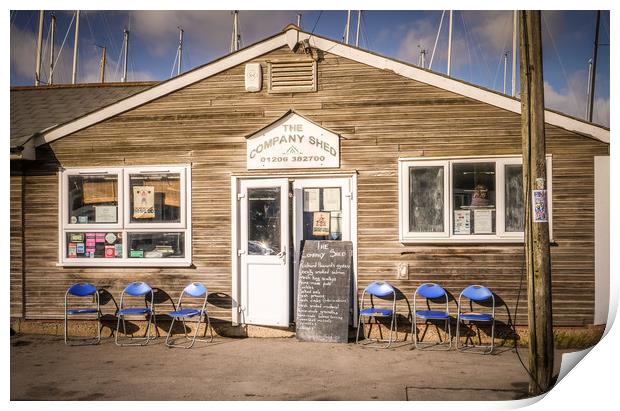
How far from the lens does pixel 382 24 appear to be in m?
7.20

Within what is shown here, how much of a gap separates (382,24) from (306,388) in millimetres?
4563

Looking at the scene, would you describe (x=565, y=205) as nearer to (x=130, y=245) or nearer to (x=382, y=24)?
(x=382, y=24)

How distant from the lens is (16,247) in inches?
334

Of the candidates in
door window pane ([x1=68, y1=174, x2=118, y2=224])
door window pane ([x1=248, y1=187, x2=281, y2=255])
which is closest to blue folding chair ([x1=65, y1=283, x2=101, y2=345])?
door window pane ([x1=68, y1=174, x2=118, y2=224])

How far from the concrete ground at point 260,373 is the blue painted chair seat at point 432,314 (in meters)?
0.47

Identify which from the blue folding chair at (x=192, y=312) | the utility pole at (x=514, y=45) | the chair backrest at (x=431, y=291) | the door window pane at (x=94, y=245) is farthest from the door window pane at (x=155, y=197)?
the utility pole at (x=514, y=45)

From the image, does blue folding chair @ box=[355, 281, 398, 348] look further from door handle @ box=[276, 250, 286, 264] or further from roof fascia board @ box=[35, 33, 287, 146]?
roof fascia board @ box=[35, 33, 287, 146]

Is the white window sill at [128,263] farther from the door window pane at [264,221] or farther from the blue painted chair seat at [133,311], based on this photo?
the door window pane at [264,221]

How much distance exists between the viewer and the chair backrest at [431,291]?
25.2 feet

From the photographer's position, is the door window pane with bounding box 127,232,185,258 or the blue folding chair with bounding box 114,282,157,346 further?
the door window pane with bounding box 127,232,185,258

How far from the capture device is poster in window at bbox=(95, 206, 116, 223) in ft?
27.6

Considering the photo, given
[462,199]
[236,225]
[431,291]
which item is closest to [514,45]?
[462,199]

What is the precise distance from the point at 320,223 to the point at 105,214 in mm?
3253
